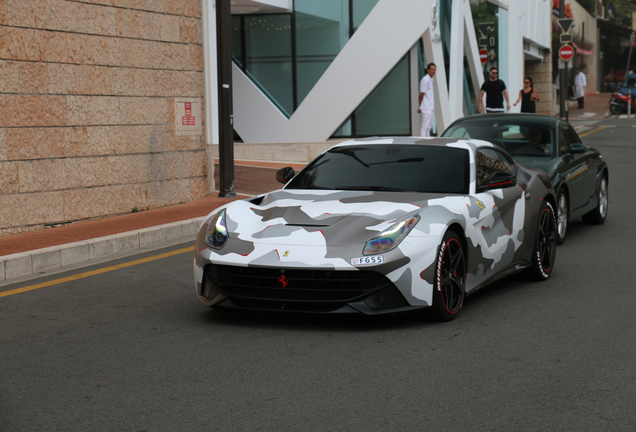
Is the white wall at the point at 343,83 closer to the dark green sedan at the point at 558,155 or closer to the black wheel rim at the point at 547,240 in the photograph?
the dark green sedan at the point at 558,155

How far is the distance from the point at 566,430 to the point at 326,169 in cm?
356

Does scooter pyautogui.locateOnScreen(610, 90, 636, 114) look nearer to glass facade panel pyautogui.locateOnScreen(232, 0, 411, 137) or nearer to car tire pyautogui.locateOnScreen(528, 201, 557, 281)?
glass facade panel pyautogui.locateOnScreen(232, 0, 411, 137)

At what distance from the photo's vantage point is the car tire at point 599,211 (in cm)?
1089

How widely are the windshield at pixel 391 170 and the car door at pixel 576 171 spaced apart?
10.5 feet

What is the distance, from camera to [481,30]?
32.1 meters

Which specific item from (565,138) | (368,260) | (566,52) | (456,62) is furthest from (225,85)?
(566,52)

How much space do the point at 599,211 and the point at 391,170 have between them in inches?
200

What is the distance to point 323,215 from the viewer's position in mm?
5922

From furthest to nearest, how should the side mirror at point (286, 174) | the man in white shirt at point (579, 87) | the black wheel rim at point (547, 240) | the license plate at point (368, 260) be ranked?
the man in white shirt at point (579, 87), the black wheel rim at point (547, 240), the side mirror at point (286, 174), the license plate at point (368, 260)

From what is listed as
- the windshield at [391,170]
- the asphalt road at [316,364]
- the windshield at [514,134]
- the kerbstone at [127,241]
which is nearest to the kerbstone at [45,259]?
the kerbstone at [127,241]

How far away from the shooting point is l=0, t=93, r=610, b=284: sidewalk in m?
8.54

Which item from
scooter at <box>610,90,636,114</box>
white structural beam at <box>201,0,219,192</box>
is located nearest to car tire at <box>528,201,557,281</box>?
white structural beam at <box>201,0,219,192</box>

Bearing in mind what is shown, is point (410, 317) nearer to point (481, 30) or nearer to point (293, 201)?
point (293, 201)

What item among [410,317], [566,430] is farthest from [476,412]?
[410,317]
